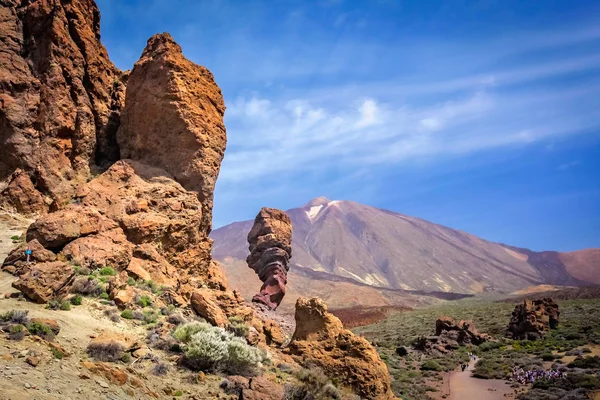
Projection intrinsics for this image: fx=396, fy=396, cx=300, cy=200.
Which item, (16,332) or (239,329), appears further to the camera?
(239,329)

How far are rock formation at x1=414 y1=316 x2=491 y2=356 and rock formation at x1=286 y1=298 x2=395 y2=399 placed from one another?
21967mm

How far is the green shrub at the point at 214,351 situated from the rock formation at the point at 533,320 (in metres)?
31.2

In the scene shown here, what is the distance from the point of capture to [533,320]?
33875 mm

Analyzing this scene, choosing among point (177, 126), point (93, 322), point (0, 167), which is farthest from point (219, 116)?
point (93, 322)

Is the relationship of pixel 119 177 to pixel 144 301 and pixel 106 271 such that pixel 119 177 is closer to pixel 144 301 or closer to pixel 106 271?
pixel 106 271

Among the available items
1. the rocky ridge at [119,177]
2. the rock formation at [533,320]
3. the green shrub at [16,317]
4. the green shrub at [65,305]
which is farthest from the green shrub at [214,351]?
the rock formation at [533,320]

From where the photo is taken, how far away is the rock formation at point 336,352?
11.2m

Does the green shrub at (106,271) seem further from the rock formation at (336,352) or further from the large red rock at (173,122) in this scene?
the rock formation at (336,352)

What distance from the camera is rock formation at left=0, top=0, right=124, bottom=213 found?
609 inches

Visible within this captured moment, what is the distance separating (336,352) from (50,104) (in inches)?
590

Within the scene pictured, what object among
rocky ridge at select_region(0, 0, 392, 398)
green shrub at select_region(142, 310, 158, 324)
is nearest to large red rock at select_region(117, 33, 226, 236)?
rocky ridge at select_region(0, 0, 392, 398)

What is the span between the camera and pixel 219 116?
19016 millimetres

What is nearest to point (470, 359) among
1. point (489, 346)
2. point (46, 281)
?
point (489, 346)

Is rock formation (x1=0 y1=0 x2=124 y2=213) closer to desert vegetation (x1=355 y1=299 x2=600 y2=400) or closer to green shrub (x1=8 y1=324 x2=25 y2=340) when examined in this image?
green shrub (x1=8 y1=324 x2=25 y2=340)
